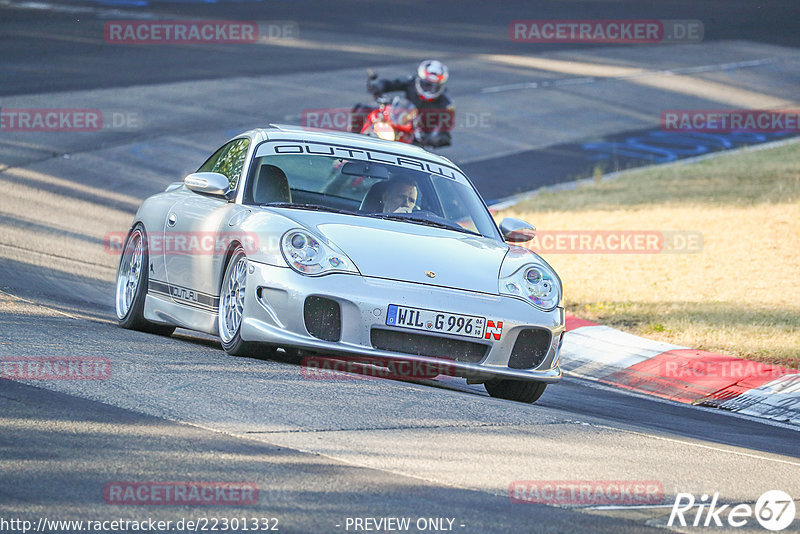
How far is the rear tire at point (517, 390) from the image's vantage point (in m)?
7.70

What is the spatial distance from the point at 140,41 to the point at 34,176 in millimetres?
13858

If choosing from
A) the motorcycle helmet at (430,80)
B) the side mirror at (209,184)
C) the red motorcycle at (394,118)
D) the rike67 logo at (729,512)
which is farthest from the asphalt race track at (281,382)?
the motorcycle helmet at (430,80)

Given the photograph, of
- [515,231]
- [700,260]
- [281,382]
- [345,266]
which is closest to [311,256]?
[345,266]

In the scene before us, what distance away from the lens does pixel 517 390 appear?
7805 mm

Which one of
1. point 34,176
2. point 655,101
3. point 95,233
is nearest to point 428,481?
point 95,233

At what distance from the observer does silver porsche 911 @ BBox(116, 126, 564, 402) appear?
7.04 meters

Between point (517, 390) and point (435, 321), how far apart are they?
39.8 inches

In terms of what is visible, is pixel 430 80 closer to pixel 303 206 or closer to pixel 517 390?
pixel 303 206

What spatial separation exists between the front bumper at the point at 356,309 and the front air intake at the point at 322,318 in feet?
0.11

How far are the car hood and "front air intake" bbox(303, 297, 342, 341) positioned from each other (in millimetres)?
282

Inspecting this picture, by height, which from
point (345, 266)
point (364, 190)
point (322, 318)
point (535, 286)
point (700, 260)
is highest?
point (364, 190)

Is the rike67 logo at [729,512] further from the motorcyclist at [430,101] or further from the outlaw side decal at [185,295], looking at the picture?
the motorcyclist at [430,101]

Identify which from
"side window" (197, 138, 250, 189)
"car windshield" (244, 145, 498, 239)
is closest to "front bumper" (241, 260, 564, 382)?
"car windshield" (244, 145, 498, 239)

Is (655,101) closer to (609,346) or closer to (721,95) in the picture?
(721,95)
